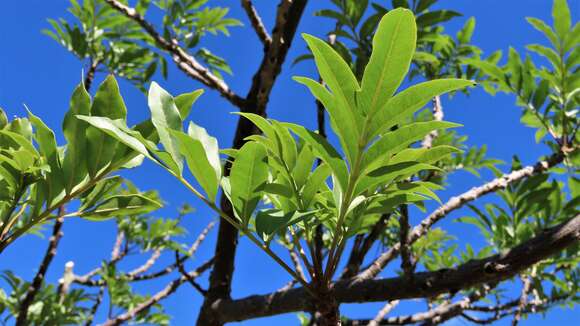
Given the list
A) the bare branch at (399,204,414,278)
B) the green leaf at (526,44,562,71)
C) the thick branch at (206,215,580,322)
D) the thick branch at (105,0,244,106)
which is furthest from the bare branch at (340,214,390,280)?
the green leaf at (526,44,562,71)

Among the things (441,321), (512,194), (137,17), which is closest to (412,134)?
(441,321)

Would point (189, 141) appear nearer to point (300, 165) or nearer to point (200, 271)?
point (300, 165)

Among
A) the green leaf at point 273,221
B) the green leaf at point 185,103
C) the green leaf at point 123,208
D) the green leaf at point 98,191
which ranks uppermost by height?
the green leaf at point 185,103

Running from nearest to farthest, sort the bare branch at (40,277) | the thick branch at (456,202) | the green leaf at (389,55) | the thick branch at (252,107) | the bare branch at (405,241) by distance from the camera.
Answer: the green leaf at (389,55) < the bare branch at (405,241) < the thick branch at (456,202) < the thick branch at (252,107) < the bare branch at (40,277)

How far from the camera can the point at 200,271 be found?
2.11 m

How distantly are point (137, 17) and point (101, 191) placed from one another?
3.75 ft

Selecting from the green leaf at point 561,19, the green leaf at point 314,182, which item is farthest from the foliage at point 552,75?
the green leaf at point 314,182

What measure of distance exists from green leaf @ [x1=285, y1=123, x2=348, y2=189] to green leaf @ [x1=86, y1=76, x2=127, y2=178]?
220 mm

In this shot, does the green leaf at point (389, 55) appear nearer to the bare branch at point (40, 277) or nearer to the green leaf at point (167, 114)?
the green leaf at point (167, 114)

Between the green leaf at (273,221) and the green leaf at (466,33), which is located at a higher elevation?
the green leaf at (466,33)

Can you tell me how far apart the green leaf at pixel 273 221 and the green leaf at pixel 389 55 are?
159mm

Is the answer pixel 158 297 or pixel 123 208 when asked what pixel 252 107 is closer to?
pixel 123 208

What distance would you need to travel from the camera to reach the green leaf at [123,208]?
69 cm

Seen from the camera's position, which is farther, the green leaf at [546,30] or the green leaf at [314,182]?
the green leaf at [546,30]
